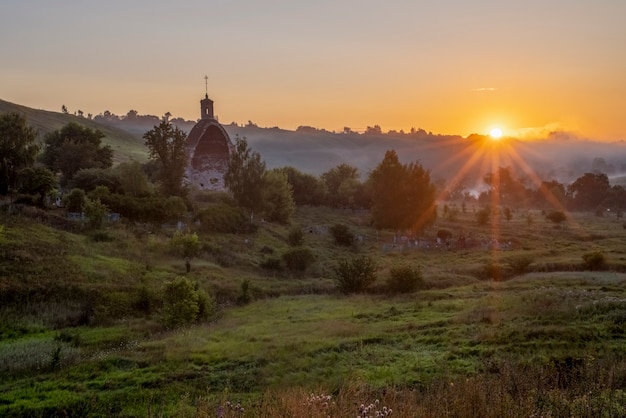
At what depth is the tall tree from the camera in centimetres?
4072

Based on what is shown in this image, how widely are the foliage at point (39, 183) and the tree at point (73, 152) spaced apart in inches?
722

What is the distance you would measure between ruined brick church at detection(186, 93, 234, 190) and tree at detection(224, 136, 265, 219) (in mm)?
20670

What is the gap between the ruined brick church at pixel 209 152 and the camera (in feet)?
257

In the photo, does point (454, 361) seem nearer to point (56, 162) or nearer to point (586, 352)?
point (586, 352)

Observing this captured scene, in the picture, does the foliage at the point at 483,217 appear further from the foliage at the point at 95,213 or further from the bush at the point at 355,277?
the foliage at the point at 95,213

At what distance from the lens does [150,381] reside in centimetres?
1405

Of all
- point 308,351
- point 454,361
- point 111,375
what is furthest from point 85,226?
point 454,361

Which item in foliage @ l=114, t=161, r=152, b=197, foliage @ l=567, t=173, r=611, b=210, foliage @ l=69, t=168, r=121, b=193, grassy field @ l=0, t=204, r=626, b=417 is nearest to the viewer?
grassy field @ l=0, t=204, r=626, b=417

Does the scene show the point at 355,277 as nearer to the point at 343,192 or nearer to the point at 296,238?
the point at 296,238

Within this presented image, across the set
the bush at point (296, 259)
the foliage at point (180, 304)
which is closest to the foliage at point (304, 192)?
the bush at point (296, 259)

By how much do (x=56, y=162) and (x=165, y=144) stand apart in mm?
18573

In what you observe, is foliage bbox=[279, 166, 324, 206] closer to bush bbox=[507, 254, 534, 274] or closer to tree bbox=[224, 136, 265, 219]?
tree bbox=[224, 136, 265, 219]

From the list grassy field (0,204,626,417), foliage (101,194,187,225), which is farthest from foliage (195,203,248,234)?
grassy field (0,204,626,417)

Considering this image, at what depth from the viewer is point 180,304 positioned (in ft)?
72.6
